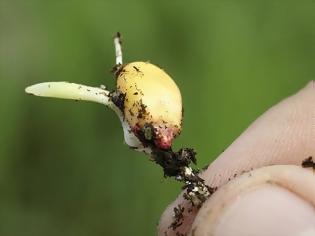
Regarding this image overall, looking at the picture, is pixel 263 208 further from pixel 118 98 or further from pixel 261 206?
pixel 118 98

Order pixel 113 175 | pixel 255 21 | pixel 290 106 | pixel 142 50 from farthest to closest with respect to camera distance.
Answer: pixel 255 21 → pixel 142 50 → pixel 113 175 → pixel 290 106

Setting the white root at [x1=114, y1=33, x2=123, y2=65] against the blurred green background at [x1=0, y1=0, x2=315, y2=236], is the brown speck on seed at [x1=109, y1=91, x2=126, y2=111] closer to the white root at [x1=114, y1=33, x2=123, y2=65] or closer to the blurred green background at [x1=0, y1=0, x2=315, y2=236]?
the white root at [x1=114, y1=33, x2=123, y2=65]

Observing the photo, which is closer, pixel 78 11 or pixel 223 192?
pixel 223 192

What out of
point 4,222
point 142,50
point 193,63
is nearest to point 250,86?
point 193,63

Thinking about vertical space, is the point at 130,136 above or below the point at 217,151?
below

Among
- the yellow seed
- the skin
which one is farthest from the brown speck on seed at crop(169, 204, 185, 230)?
the yellow seed

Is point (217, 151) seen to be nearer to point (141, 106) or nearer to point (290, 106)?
point (290, 106)

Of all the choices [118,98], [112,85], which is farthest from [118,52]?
[112,85]

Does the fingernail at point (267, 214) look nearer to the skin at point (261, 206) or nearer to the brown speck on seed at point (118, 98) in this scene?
the skin at point (261, 206)
